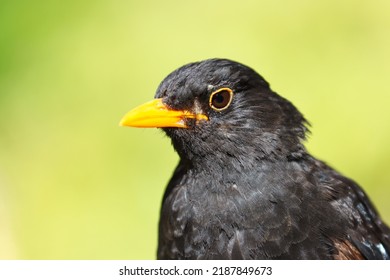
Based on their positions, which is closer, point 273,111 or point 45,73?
point 273,111

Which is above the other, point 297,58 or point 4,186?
point 297,58

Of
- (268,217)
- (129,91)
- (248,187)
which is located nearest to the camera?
(268,217)

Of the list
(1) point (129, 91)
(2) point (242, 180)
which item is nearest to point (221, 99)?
(2) point (242, 180)

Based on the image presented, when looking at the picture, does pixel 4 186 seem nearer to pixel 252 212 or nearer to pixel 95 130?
pixel 95 130

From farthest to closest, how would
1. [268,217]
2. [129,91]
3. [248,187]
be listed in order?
[129,91]
[248,187]
[268,217]

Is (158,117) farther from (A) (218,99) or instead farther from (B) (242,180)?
(B) (242,180)

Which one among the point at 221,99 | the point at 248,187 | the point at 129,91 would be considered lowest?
the point at 248,187

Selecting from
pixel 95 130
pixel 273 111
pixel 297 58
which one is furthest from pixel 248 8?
pixel 273 111

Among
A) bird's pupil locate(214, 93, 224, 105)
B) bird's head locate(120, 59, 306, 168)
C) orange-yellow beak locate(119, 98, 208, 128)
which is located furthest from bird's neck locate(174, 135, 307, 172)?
bird's pupil locate(214, 93, 224, 105)
